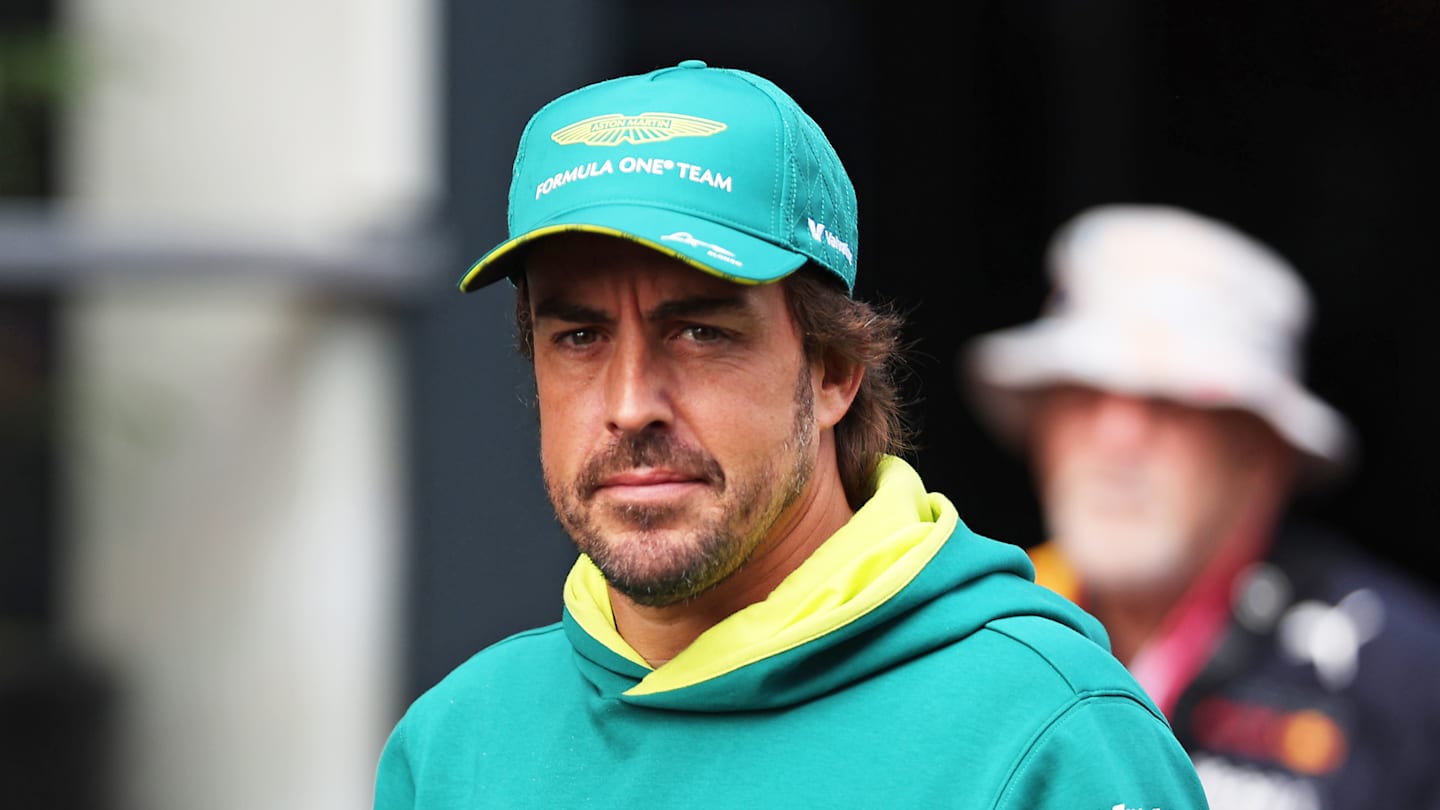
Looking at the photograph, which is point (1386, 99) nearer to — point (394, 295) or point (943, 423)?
point (943, 423)

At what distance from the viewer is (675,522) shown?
6.98 ft

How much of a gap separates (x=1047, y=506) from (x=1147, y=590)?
0.33m

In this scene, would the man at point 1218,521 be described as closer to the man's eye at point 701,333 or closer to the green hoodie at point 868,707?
the green hoodie at point 868,707

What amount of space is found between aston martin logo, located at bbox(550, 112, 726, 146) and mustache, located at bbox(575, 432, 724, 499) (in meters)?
0.33

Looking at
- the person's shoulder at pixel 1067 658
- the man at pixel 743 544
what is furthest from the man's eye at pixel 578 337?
the person's shoulder at pixel 1067 658

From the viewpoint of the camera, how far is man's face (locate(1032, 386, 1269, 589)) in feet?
15.0

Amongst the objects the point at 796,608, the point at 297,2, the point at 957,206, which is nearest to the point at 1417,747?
the point at 957,206

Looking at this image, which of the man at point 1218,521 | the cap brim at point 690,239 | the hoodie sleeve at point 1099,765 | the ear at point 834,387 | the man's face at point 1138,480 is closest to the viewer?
the hoodie sleeve at point 1099,765

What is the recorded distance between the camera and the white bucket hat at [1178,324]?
4.50m

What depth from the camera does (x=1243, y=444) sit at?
456 centimetres

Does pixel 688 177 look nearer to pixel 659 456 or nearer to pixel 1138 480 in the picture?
pixel 659 456

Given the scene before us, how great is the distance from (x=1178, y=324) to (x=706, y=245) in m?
2.75

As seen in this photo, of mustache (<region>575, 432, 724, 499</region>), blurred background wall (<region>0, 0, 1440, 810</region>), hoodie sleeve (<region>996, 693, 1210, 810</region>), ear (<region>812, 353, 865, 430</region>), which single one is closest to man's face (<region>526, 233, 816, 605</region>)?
mustache (<region>575, 432, 724, 499</region>)

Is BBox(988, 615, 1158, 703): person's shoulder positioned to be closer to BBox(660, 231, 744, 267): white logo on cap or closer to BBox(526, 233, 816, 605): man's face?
BBox(526, 233, 816, 605): man's face
